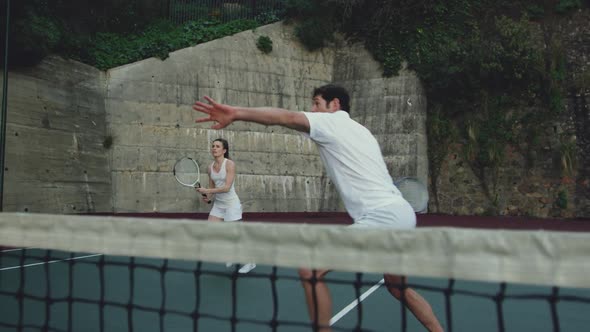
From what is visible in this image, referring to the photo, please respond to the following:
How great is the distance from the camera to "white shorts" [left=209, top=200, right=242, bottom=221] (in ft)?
24.0

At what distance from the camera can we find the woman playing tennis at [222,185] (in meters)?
6.95

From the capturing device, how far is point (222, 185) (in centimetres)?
732

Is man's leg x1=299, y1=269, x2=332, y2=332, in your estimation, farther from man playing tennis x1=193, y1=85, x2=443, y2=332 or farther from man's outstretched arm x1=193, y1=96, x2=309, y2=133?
man's outstretched arm x1=193, y1=96, x2=309, y2=133

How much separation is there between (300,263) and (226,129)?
48.7 ft

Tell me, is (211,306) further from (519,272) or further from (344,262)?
(519,272)

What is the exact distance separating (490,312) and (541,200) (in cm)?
1247

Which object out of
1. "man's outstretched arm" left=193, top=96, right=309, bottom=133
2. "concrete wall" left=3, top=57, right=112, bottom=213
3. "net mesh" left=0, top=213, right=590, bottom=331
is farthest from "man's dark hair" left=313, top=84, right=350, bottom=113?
"concrete wall" left=3, top=57, right=112, bottom=213

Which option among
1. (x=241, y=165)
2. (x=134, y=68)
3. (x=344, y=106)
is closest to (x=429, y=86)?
(x=241, y=165)

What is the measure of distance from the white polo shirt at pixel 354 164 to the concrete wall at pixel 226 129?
11419mm

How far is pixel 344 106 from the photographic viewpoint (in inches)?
142

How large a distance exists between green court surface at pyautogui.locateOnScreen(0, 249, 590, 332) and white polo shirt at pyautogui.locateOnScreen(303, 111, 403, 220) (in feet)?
1.62

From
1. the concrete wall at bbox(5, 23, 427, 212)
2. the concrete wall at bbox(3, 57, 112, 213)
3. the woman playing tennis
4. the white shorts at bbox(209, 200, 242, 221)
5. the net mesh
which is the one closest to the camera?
the net mesh

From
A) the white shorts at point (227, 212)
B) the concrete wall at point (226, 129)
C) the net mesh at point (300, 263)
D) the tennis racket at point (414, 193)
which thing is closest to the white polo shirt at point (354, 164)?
the net mesh at point (300, 263)

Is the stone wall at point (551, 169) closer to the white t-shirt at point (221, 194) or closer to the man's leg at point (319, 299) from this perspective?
the white t-shirt at point (221, 194)
